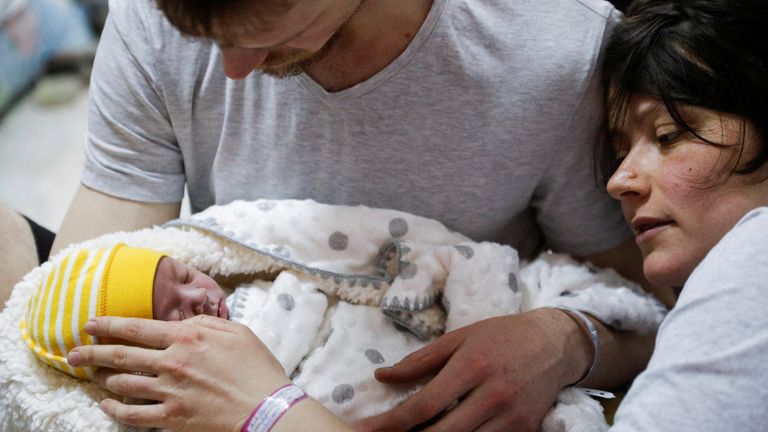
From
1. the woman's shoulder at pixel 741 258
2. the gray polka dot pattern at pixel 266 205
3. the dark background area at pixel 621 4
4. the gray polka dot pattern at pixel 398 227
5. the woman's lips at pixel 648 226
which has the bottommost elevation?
the gray polka dot pattern at pixel 398 227

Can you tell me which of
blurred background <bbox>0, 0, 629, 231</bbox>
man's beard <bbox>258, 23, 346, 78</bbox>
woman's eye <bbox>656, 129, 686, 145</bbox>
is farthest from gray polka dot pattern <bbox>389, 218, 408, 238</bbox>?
blurred background <bbox>0, 0, 629, 231</bbox>

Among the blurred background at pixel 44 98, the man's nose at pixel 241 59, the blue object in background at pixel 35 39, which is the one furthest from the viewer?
the blue object in background at pixel 35 39

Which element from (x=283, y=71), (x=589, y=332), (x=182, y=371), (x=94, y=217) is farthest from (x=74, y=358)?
(x=589, y=332)

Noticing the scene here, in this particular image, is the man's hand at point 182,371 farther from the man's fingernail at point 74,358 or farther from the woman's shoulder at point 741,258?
the woman's shoulder at point 741,258

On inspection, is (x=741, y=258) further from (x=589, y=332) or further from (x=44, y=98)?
(x=44, y=98)

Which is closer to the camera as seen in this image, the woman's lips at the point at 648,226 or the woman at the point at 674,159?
the woman at the point at 674,159

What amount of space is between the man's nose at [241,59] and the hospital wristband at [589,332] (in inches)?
24.2

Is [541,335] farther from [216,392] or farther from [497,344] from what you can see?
[216,392]

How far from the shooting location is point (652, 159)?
115 cm

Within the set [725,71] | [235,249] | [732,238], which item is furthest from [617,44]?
[235,249]

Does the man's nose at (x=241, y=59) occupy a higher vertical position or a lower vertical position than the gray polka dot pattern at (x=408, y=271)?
higher

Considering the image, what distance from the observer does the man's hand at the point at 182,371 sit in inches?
41.4

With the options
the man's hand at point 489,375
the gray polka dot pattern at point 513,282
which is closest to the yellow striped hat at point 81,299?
the man's hand at point 489,375

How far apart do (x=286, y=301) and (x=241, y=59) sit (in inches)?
16.4
